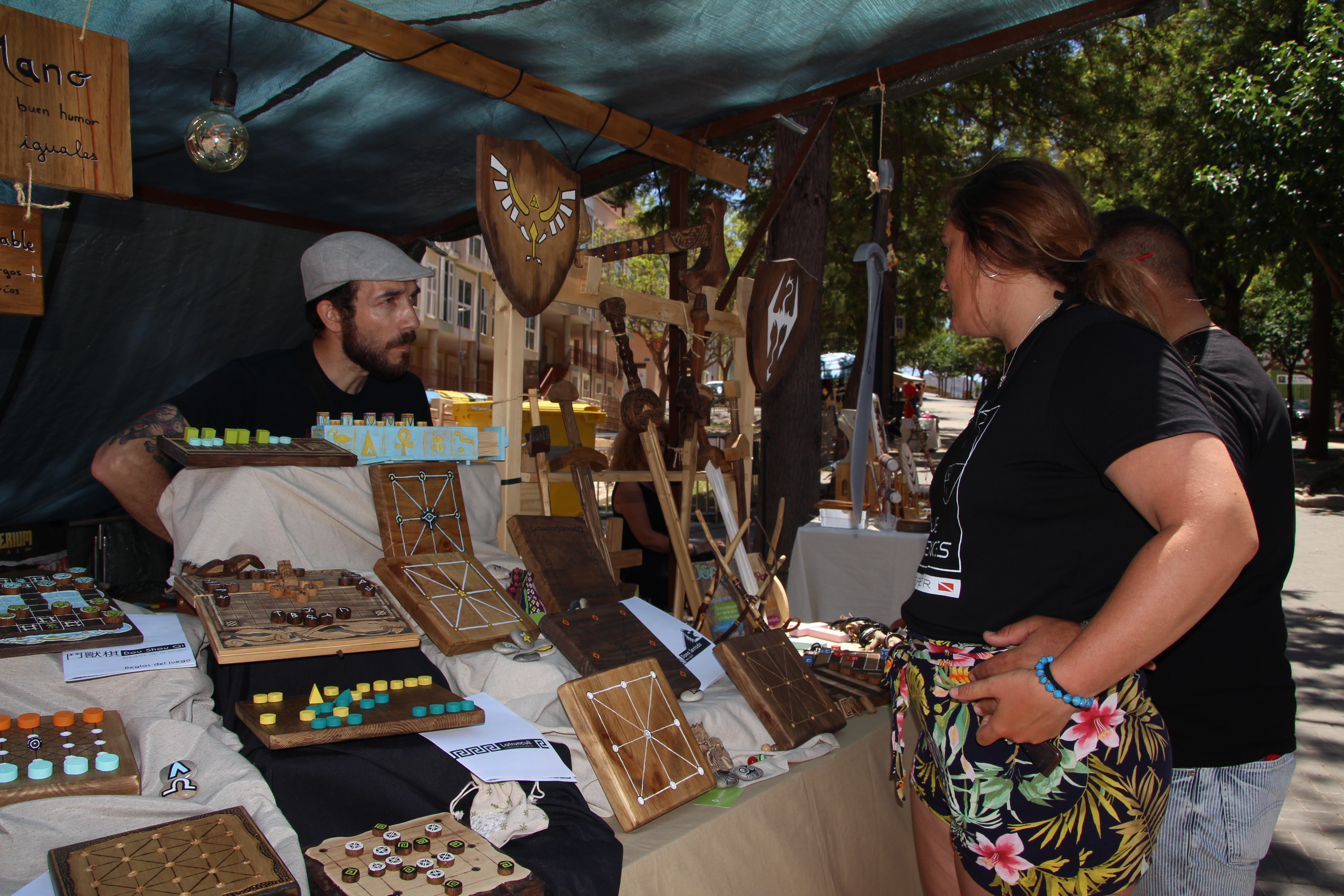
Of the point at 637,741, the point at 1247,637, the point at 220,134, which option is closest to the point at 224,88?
the point at 220,134

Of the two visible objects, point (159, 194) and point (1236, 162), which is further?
point (1236, 162)

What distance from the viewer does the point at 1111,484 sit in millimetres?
1147

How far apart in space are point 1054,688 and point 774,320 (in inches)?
97.3

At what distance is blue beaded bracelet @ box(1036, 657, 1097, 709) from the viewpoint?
3.52 feet

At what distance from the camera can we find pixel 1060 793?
1.17 meters

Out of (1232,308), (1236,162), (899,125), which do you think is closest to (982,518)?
(899,125)

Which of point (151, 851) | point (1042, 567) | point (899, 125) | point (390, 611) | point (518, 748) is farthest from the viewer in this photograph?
point (899, 125)

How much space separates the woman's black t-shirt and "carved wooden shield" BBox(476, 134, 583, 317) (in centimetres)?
153

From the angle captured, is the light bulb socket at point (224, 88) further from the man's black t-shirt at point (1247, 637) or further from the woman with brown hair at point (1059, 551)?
the man's black t-shirt at point (1247, 637)

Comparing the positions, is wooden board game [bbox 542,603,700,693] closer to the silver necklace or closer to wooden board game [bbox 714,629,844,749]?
wooden board game [bbox 714,629,844,749]

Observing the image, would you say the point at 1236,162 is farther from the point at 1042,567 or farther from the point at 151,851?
Answer: the point at 151,851

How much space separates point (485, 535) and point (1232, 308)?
56.7ft

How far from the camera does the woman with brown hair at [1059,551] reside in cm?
102

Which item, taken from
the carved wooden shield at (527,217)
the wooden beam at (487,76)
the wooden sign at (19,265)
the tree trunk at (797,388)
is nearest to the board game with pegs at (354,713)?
the carved wooden shield at (527,217)
